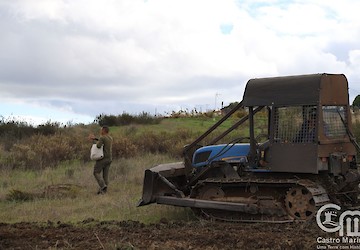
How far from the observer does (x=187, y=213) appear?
11125 mm

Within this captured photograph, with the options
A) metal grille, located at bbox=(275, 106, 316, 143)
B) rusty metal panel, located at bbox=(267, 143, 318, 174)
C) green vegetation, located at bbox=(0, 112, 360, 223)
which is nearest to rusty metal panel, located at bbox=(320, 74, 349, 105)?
metal grille, located at bbox=(275, 106, 316, 143)

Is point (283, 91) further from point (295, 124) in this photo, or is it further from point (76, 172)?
point (76, 172)

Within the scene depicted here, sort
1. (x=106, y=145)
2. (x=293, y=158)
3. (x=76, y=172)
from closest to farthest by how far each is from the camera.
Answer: (x=293, y=158) < (x=106, y=145) < (x=76, y=172)

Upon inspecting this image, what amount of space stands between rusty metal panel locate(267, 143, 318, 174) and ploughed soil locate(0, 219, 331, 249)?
96 centimetres

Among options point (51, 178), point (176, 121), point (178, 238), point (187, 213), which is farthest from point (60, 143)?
point (178, 238)

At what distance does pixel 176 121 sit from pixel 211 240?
2486cm

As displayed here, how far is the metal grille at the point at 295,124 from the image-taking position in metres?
9.23

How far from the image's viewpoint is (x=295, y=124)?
9.42 m

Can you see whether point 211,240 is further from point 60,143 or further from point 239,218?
point 60,143

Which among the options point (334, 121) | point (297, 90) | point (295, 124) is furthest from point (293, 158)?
point (297, 90)

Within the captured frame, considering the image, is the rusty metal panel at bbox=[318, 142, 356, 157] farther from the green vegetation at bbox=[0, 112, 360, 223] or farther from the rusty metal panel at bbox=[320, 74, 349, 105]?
the green vegetation at bbox=[0, 112, 360, 223]

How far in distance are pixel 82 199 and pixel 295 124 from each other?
6352mm

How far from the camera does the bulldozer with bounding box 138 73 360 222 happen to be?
912 cm

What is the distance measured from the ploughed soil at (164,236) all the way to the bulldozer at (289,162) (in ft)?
1.40
